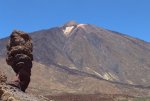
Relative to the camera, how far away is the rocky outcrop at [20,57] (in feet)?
112

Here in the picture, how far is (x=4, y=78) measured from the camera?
21453mm

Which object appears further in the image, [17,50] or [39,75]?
[39,75]

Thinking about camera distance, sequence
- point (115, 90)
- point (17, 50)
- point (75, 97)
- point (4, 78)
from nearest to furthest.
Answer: point (4, 78) → point (17, 50) → point (75, 97) → point (115, 90)

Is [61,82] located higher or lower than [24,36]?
higher

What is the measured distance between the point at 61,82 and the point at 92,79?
40.6ft

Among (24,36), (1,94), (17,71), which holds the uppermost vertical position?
(24,36)

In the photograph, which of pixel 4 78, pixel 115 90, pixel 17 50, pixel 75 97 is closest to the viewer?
pixel 4 78

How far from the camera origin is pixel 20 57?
34.5 m

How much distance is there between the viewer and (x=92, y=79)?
186375 millimetres

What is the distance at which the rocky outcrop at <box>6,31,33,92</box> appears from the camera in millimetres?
34281

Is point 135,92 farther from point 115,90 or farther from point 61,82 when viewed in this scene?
point 61,82

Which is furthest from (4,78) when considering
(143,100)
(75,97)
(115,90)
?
(115,90)

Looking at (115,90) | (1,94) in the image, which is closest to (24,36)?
(1,94)

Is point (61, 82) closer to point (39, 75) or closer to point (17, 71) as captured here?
point (39, 75)
